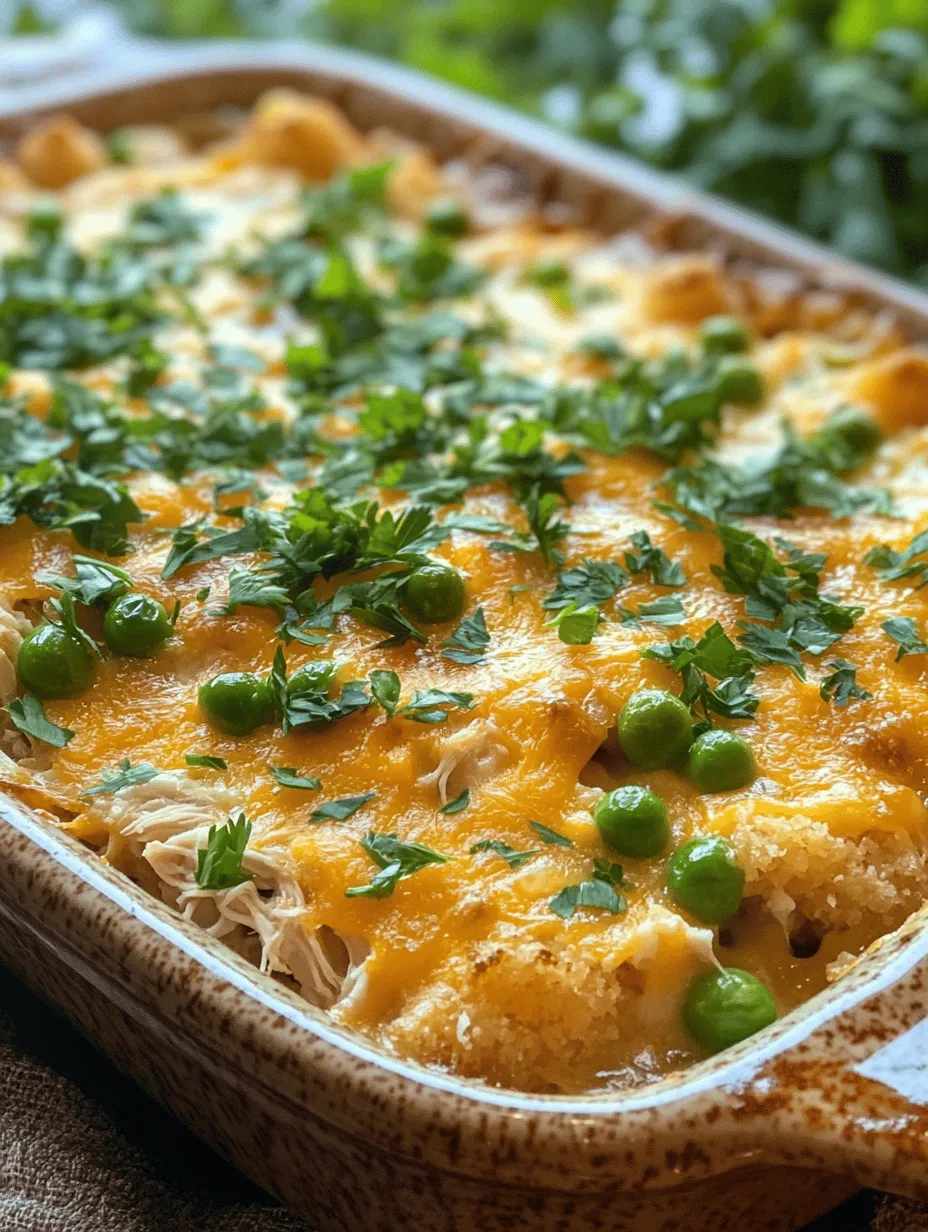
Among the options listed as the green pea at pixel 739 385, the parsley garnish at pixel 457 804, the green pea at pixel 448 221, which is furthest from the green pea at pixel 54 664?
the green pea at pixel 448 221

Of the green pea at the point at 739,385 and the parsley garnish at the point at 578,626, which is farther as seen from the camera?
the green pea at the point at 739,385

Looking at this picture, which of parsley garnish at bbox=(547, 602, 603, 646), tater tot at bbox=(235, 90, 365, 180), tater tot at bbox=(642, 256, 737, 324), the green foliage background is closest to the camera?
parsley garnish at bbox=(547, 602, 603, 646)

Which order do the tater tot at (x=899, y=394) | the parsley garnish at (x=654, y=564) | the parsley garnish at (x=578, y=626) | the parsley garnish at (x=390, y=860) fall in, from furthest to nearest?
the tater tot at (x=899, y=394)
the parsley garnish at (x=654, y=564)
the parsley garnish at (x=578, y=626)
the parsley garnish at (x=390, y=860)

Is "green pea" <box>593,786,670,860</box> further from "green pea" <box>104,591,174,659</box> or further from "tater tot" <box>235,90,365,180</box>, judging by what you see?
"tater tot" <box>235,90,365,180</box>

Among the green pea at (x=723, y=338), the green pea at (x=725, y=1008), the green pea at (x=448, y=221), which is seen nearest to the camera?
the green pea at (x=725, y=1008)

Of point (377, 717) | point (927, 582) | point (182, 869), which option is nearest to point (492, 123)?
point (927, 582)

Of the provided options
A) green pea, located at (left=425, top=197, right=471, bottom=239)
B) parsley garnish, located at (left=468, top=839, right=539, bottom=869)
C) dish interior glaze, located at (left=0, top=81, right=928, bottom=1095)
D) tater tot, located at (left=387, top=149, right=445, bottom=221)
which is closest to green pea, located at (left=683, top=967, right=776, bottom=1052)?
dish interior glaze, located at (left=0, top=81, right=928, bottom=1095)

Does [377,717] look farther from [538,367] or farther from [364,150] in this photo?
[364,150]

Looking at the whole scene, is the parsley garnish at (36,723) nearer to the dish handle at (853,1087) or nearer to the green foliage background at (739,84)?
the dish handle at (853,1087)
